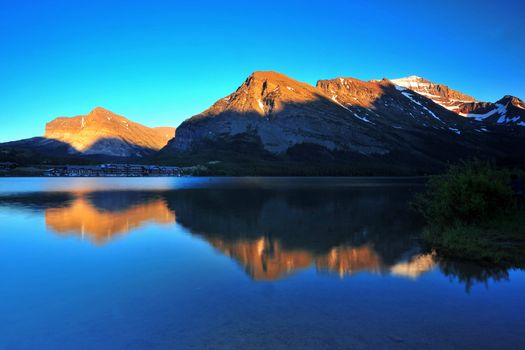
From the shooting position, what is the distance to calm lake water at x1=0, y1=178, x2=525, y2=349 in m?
9.27

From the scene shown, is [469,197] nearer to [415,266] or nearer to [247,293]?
[415,266]

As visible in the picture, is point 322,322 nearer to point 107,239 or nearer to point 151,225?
point 107,239

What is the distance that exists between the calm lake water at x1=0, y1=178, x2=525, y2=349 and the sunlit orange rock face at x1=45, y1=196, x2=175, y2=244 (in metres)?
0.60

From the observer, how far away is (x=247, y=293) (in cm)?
1276

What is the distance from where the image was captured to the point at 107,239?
22812 millimetres

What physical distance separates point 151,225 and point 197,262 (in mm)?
12203

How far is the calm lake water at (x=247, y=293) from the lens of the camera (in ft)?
30.4

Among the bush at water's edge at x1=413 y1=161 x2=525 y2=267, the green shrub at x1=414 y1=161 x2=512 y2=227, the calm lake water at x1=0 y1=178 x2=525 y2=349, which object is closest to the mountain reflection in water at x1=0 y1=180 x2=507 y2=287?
the calm lake water at x1=0 y1=178 x2=525 y2=349

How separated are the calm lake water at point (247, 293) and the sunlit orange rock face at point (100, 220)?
1.97ft

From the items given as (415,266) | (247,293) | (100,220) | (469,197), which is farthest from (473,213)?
(100,220)

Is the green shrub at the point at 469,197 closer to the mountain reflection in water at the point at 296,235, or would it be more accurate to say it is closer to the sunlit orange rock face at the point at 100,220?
the mountain reflection in water at the point at 296,235

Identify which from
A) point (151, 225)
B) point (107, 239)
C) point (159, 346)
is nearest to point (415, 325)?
point (159, 346)

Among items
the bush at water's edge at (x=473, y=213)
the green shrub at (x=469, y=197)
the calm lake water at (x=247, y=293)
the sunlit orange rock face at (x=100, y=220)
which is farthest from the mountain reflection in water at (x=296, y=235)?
the green shrub at (x=469, y=197)

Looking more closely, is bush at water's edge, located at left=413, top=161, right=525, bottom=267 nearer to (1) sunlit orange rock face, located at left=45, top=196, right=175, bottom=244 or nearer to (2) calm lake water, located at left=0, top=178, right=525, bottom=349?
(2) calm lake water, located at left=0, top=178, right=525, bottom=349
